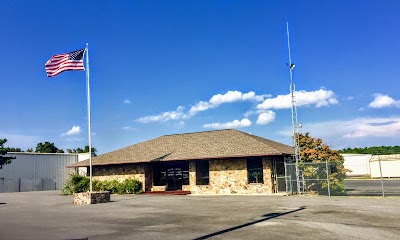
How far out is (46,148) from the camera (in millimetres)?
93000

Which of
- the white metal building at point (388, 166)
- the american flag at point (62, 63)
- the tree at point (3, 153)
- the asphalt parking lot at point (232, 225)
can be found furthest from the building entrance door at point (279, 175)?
the tree at point (3, 153)

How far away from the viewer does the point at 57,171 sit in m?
53.7

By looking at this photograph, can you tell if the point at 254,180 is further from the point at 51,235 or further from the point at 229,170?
the point at 51,235

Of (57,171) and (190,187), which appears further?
(57,171)

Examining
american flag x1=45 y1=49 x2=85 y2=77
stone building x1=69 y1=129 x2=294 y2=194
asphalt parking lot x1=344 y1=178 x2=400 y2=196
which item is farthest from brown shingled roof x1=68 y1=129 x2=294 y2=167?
american flag x1=45 y1=49 x2=85 y2=77

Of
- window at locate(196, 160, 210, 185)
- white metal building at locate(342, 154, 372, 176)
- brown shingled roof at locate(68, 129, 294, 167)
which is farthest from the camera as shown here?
white metal building at locate(342, 154, 372, 176)

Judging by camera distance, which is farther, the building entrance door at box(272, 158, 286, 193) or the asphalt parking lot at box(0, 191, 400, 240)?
the building entrance door at box(272, 158, 286, 193)

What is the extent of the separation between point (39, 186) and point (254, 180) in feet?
119

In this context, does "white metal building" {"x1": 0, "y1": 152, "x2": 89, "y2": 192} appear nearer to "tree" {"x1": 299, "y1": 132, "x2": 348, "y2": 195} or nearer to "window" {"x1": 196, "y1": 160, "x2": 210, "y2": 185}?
"window" {"x1": 196, "y1": 160, "x2": 210, "y2": 185}

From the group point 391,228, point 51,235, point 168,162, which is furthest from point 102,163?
point 391,228

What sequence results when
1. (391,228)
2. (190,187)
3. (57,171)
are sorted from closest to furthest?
1. (391,228)
2. (190,187)
3. (57,171)

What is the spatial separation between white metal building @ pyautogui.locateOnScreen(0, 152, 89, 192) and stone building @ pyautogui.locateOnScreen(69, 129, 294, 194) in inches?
722

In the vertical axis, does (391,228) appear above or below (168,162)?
below

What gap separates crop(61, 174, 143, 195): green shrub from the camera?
31.8m
